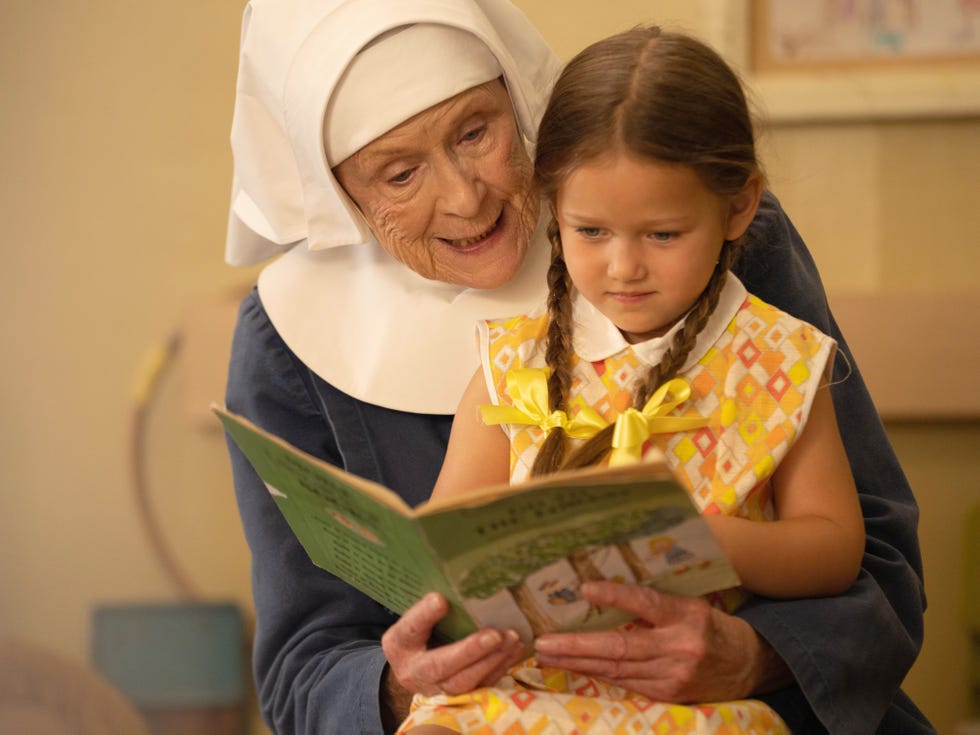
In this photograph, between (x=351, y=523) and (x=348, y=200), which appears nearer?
(x=351, y=523)

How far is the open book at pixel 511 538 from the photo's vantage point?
1.01m

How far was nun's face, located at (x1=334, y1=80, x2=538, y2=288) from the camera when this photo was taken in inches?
62.7

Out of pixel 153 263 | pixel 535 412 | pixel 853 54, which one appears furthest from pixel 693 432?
pixel 153 263

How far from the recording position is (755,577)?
1.28 m

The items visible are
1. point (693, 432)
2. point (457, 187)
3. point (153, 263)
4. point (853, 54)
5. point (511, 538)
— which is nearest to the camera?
point (511, 538)

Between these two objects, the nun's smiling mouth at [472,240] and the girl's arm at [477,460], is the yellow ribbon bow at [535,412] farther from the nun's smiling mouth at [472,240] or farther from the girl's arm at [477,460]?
the nun's smiling mouth at [472,240]

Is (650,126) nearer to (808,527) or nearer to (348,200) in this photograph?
(808,527)

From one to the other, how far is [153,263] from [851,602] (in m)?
2.45

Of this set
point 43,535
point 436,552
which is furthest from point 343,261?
point 43,535

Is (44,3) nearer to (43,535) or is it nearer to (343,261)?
(43,535)

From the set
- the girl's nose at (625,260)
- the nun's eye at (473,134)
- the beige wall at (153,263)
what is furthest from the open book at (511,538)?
the beige wall at (153,263)

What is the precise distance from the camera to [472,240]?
5.38 feet

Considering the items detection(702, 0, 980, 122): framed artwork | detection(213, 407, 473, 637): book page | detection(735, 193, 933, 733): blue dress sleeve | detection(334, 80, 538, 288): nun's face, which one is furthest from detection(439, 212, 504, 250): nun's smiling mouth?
detection(702, 0, 980, 122): framed artwork

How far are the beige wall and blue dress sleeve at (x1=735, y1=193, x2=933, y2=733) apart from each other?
4.43 ft
